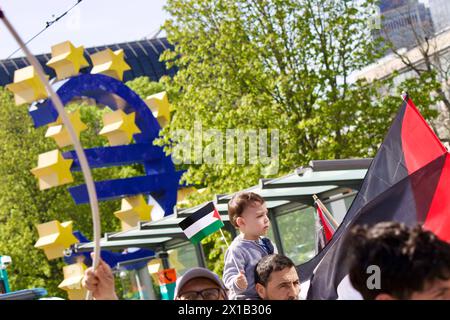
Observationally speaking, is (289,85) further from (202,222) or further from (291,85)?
(202,222)

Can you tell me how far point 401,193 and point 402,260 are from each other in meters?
2.20

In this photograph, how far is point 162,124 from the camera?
27.6 metres

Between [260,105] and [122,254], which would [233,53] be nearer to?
[260,105]

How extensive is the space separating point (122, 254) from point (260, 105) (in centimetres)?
756

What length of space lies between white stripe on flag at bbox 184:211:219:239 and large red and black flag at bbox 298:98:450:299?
2.33 metres

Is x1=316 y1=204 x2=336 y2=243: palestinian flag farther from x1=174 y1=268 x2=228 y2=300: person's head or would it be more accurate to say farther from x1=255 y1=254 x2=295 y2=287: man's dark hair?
x1=174 y1=268 x2=228 y2=300: person's head

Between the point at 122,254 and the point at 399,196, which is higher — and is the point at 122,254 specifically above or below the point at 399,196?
below

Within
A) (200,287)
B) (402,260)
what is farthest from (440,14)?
(402,260)

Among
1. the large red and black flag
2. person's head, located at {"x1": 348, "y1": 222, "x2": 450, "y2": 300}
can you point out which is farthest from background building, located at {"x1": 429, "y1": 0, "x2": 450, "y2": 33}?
person's head, located at {"x1": 348, "y1": 222, "x2": 450, "y2": 300}

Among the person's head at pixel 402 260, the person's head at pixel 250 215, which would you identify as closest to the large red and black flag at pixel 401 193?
the person's head at pixel 250 215

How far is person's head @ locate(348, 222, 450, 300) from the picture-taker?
106 inches

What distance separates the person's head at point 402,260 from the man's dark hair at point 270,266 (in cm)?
227

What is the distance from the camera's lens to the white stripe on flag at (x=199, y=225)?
854 cm
